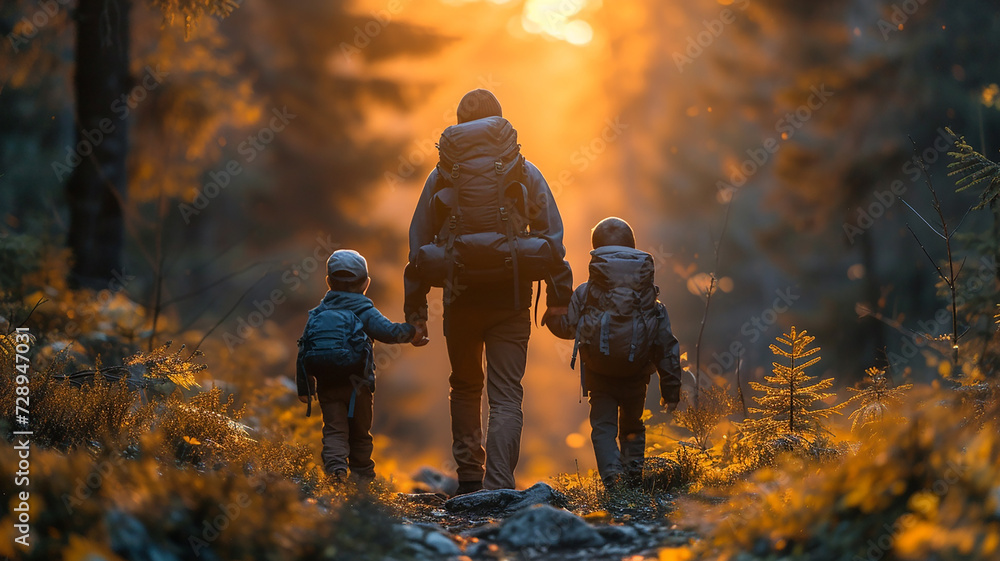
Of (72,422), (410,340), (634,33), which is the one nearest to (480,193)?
(410,340)

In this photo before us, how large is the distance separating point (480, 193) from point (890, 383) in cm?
326

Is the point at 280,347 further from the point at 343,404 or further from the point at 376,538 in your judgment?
the point at 376,538

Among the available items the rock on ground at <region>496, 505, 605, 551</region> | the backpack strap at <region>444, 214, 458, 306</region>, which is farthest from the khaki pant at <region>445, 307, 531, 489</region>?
the rock on ground at <region>496, 505, 605, 551</region>

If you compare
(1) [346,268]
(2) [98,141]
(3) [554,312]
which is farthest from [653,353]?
(2) [98,141]

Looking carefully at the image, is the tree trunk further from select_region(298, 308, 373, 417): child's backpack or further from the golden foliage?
the golden foliage

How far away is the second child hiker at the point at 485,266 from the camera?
521cm

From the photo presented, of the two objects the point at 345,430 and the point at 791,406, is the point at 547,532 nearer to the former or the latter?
the point at 345,430

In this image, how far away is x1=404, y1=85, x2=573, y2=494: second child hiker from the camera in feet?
17.1

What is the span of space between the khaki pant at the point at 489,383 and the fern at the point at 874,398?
228cm

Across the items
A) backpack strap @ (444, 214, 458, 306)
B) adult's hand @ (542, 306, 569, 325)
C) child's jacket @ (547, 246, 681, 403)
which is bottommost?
child's jacket @ (547, 246, 681, 403)

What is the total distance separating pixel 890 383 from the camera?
5.40 m

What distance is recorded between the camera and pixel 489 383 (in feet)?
18.0

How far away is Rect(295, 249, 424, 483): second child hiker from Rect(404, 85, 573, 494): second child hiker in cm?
36

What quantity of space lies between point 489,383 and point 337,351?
1.12m
